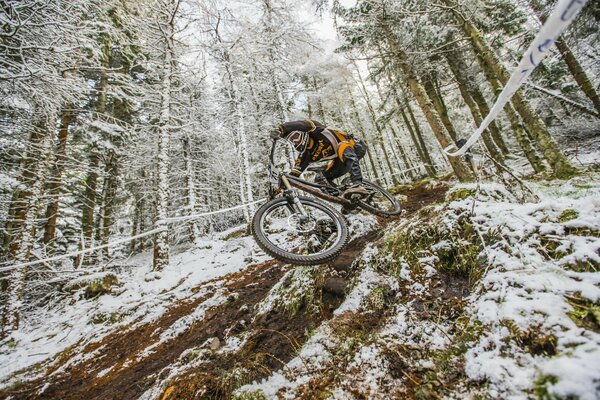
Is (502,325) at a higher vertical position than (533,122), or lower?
lower

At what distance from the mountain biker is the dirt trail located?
1.12 meters

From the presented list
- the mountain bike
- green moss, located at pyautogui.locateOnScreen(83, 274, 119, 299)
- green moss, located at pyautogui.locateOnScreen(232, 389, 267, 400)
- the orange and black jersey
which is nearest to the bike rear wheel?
the mountain bike

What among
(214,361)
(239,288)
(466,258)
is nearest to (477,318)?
(466,258)

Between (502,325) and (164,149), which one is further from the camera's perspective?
(164,149)

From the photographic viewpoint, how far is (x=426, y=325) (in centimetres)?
200

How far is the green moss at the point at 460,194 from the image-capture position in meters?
2.93

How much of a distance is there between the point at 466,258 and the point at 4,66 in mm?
9339

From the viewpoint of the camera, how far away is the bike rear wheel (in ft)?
16.8

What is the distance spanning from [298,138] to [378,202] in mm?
3487

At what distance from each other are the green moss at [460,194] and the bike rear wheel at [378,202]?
1.73 m

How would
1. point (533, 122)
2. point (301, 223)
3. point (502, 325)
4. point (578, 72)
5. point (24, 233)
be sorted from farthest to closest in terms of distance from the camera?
point (578, 72)
point (24, 233)
point (533, 122)
point (301, 223)
point (502, 325)

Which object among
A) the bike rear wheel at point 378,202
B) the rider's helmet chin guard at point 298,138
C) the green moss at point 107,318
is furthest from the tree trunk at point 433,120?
the green moss at point 107,318

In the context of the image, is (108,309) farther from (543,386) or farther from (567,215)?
(567,215)

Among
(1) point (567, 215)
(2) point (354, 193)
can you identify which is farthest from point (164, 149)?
(1) point (567, 215)
